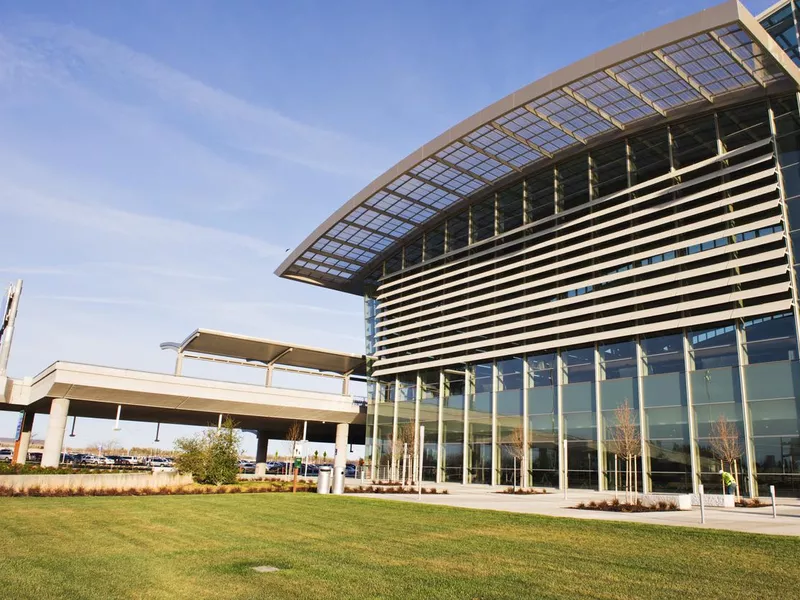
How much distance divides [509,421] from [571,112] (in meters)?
19.4

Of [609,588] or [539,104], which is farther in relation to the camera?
[539,104]

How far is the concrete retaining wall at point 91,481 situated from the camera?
1014 inches

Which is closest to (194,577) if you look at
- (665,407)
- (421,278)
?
(665,407)

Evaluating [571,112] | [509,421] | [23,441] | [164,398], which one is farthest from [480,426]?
[23,441]

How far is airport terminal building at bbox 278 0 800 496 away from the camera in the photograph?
3075 cm

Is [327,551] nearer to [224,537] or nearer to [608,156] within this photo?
[224,537]

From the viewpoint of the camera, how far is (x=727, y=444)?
30016mm

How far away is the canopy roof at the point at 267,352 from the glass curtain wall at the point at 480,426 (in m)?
18.8

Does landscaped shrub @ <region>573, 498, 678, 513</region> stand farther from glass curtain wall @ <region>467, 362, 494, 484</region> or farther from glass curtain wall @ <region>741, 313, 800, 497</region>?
glass curtain wall @ <region>467, 362, 494, 484</region>

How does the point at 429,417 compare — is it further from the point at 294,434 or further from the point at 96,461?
the point at 96,461

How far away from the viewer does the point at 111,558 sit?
34.0 feet

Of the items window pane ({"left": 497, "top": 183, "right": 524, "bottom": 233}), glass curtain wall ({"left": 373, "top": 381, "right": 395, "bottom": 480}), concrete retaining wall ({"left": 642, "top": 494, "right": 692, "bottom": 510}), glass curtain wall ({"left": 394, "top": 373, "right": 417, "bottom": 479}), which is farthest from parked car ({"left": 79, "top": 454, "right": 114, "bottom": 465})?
concrete retaining wall ({"left": 642, "top": 494, "right": 692, "bottom": 510})

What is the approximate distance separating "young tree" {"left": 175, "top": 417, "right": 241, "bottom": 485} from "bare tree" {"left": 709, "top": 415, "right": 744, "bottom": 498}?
24244mm

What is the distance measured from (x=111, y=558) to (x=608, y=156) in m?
37.1
